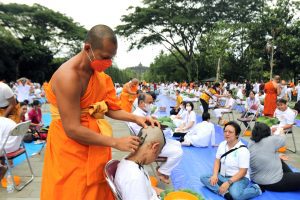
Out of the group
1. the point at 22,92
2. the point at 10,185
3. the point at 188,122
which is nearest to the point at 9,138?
the point at 10,185

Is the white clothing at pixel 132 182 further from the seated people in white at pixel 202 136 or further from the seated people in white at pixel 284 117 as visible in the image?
the seated people in white at pixel 202 136

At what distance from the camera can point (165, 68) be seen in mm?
52500

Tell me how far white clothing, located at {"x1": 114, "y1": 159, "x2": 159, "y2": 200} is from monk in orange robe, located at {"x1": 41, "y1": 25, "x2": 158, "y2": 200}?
121 mm

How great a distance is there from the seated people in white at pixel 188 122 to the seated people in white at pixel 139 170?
5.96 meters

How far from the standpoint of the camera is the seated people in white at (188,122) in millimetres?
8031

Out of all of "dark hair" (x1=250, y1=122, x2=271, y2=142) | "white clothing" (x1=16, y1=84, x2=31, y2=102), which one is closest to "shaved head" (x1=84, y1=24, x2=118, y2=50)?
"dark hair" (x1=250, y1=122, x2=271, y2=142)

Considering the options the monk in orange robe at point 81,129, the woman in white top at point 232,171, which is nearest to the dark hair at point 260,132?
the woman in white top at point 232,171

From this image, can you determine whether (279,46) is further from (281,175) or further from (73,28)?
(281,175)

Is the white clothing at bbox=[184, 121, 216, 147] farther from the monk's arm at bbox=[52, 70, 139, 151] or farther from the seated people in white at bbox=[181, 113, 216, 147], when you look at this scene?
the monk's arm at bbox=[52, 70, 139, 151]

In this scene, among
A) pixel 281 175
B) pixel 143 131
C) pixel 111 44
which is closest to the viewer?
pixel 111 44

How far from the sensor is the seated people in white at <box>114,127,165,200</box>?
1.92 meters

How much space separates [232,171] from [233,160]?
0.55 ft

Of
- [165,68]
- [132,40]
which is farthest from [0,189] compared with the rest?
[165,68]

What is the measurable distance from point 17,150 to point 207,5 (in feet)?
91.7
